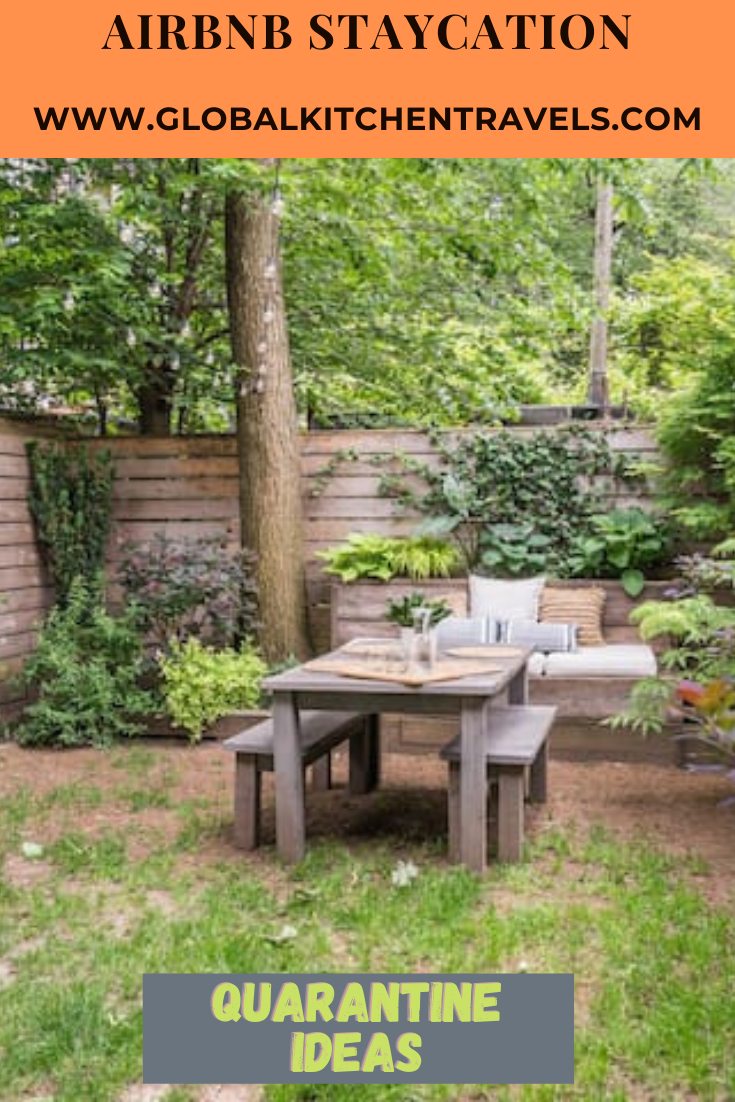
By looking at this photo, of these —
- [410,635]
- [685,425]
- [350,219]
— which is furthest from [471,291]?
[410,635]

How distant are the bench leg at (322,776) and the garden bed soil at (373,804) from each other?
0.06 metres

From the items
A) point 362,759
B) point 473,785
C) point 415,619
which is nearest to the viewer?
point 473,785

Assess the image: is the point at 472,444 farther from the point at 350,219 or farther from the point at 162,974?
the point at 162,974

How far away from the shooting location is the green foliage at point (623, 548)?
20.9ft

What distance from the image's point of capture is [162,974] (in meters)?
2.96

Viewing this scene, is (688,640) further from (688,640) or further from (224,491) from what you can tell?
(224,491)

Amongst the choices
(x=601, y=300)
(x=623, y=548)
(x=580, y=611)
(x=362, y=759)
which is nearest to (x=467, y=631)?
(x=580, y=611)

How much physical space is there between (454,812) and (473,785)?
0.18 metres

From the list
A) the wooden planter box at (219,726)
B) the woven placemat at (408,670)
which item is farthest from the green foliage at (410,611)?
the wooden planter box at (219,726)

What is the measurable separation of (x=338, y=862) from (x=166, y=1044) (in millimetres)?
1457

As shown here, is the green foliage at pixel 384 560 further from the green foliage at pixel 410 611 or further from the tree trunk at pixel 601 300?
the tree trunk at pixel 601 300

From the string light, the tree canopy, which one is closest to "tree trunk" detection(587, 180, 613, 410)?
the tree canopy

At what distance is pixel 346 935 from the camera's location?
10.7ft

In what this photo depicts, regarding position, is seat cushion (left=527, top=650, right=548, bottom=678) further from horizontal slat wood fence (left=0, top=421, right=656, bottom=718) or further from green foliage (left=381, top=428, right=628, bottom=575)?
horizontal slat wood fence (left=0, top=421, right=656, bottom=718)
